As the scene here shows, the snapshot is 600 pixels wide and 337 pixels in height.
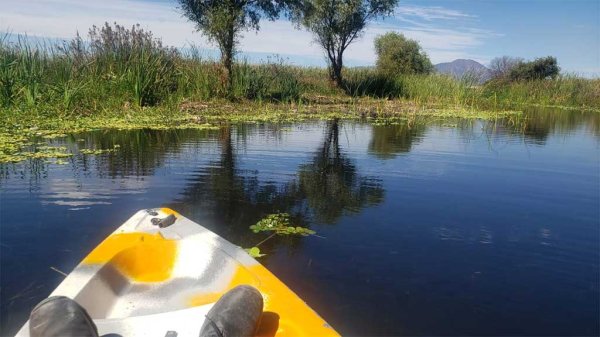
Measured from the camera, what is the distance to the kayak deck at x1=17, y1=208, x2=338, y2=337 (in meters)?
2.24

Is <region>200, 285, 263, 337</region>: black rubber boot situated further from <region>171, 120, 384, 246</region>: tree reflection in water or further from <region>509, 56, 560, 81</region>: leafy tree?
<region>509, 56, 560, 81</region>: leafy tree

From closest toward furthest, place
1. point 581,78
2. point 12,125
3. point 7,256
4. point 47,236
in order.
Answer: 1. point 7,256
2. point 47,236
3. point 12,125
4. point 581,78

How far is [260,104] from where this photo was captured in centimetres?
1777

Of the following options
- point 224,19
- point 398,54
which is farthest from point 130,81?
point 398,54

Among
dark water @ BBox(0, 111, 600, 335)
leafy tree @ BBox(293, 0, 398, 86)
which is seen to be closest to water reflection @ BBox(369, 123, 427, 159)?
dark water @ BBox(0, 111, 600, 335)

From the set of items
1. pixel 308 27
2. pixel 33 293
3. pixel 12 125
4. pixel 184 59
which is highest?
pixel 308 27

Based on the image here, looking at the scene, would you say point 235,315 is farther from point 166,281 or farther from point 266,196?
point 266,196

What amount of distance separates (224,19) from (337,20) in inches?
475

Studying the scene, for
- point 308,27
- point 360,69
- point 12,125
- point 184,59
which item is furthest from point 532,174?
point 360,69

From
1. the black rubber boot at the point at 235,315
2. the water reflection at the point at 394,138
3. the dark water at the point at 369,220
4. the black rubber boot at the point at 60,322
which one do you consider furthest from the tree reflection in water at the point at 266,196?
the black rubber boot at the point at 60,322

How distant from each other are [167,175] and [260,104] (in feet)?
37.2

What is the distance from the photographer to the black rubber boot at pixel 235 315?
81.1 inches

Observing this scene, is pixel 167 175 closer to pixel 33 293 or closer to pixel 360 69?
pixel 33 293

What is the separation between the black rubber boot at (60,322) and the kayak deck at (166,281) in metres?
0.16
